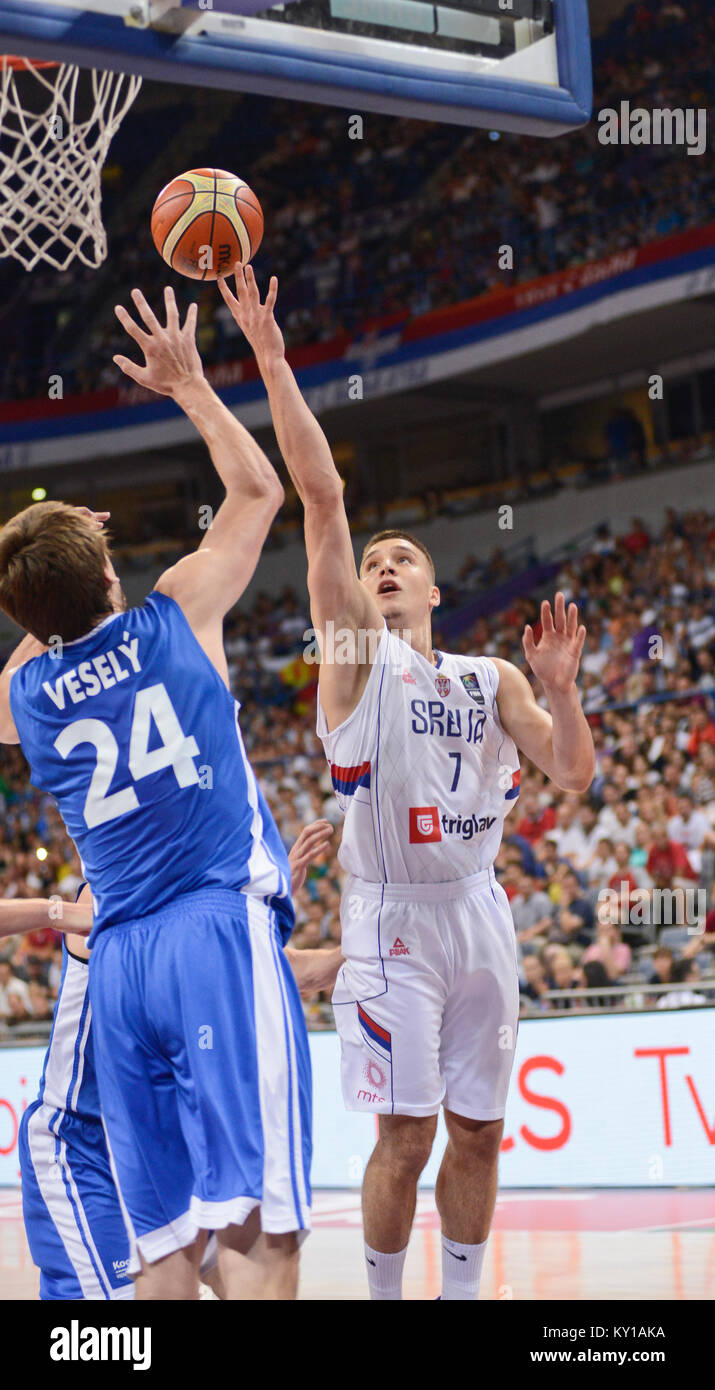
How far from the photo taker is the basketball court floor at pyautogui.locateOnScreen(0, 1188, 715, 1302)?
19.5 ft

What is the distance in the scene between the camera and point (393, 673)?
4777mm

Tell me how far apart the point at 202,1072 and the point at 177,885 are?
0.43m

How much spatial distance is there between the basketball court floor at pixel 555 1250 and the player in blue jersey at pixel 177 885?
297 cm

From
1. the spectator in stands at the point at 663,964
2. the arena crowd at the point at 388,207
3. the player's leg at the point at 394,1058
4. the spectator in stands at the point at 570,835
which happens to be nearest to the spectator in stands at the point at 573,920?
the spectator in stands at the point at 570,835

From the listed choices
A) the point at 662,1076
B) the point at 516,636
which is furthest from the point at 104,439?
the point at 662,1076

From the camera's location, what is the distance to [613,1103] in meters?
9.12

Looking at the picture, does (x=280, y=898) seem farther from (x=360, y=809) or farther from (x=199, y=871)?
(x=360, y=809)

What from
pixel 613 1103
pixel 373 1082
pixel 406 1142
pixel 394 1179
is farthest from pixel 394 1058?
pixel 613 1103

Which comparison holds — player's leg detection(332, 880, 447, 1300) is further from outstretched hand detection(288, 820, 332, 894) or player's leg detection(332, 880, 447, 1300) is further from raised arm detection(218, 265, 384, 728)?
raised arm detection(218, 265, 384, 728)

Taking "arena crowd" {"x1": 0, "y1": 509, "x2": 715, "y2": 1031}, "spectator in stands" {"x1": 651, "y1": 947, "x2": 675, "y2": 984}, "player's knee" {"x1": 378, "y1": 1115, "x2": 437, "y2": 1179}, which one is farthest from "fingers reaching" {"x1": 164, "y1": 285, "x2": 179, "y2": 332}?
"spectator in stands" {"x1": 651, "y1": 947, "x2": 675, "y2": 984}

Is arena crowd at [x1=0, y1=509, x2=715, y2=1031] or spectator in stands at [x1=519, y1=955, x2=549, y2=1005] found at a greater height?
arena crowd at [x1=0, y1=509, x2=715, y2=1031]

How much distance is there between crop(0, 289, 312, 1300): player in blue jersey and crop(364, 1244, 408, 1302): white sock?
1503 millimetres

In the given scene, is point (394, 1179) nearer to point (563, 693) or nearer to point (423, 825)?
point (423, 825)

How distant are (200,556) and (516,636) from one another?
14690mm
